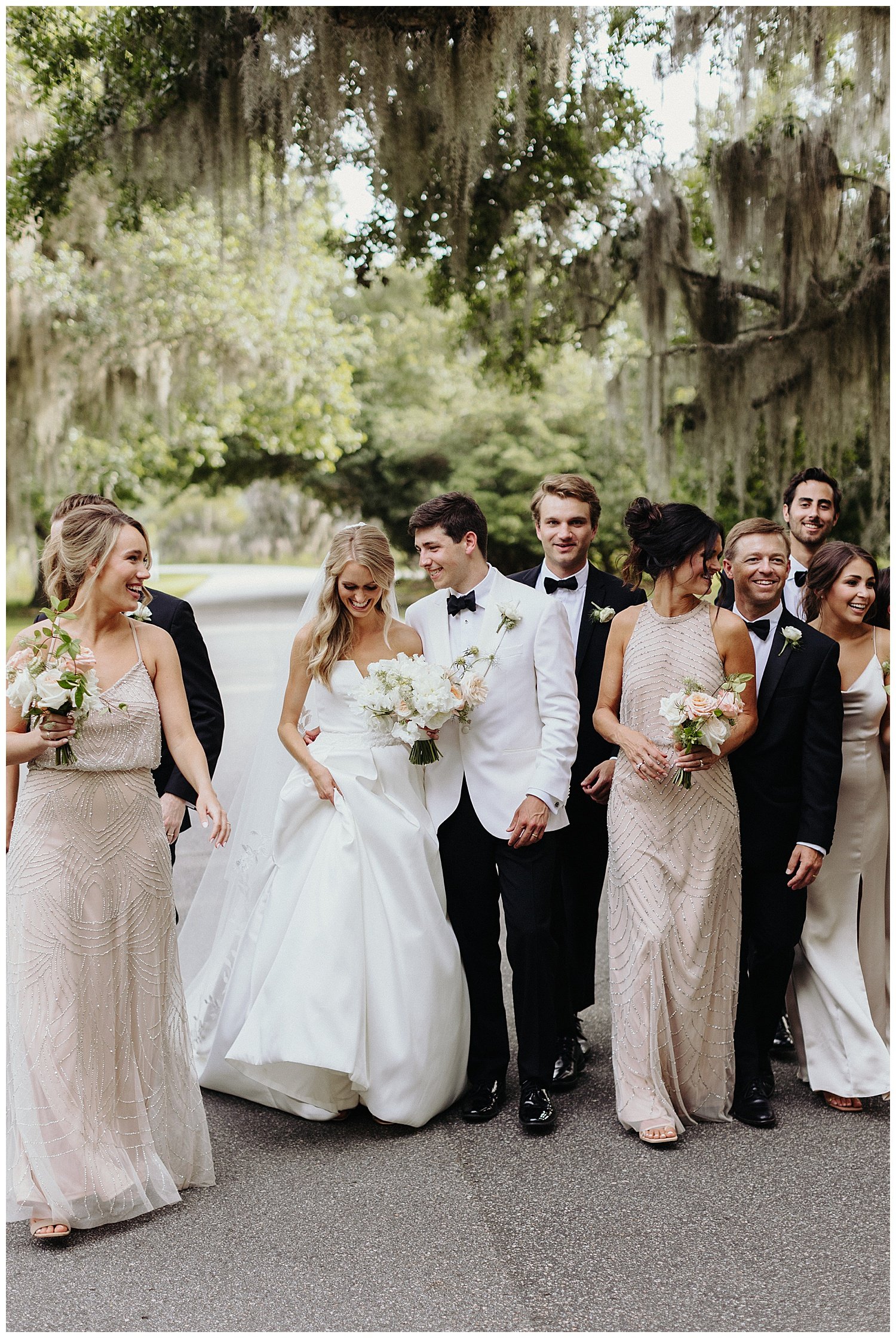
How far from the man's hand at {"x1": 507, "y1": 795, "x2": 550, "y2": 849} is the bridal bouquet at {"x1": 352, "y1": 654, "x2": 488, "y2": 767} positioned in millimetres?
363

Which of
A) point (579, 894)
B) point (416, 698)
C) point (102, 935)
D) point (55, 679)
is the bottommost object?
point (579, 894)

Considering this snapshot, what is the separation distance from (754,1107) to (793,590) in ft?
7.51

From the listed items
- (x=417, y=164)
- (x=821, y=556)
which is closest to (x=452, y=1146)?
(x=821, y=556)

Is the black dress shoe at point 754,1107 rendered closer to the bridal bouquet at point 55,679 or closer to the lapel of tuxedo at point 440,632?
the lapel of tuxedo at point 440,632

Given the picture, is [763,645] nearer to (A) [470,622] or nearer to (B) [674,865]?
(B) [674,865]

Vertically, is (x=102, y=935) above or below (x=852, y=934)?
above

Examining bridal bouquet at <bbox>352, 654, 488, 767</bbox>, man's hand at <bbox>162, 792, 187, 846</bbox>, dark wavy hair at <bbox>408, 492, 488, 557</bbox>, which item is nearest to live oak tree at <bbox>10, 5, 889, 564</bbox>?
dark wavy hair at <bbox>408, 492, 488, 557</bbox>

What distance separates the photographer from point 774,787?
415 cm

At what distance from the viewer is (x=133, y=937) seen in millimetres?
3506

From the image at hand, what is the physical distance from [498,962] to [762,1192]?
3.82 ft

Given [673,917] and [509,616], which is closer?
[673,917]

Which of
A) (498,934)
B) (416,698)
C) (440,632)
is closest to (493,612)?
(440,632)

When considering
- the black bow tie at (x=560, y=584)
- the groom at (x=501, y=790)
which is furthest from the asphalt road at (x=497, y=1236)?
the black bow tie at (x=560, y=584)

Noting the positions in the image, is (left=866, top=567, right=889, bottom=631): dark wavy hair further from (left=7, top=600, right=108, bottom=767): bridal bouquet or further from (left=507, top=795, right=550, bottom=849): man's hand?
(left=7, top=600, right=108, bottom=767): bridal bouquet
